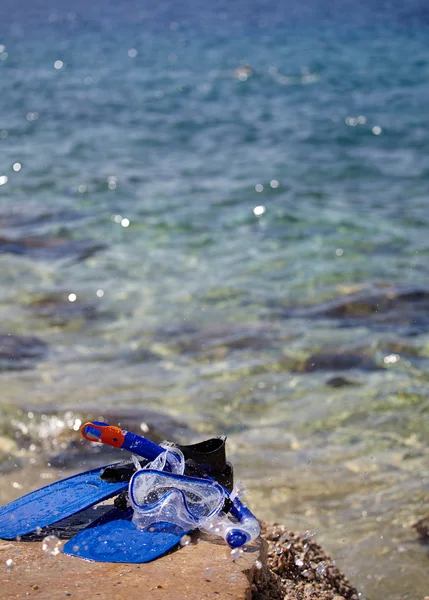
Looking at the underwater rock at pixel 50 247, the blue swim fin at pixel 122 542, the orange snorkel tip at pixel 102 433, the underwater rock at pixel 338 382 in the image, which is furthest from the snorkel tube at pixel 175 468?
the underwater rock at pixel 50 247

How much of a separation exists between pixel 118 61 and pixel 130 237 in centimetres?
1339

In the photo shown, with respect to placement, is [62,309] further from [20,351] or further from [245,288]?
[245,288]

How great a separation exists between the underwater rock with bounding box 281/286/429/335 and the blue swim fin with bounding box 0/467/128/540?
3.50m

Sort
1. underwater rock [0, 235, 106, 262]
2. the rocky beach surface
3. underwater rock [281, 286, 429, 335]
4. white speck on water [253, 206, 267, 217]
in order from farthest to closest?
white speck on water [253, 206, 267, 217] < underwater rock [0, 235, 106, 262] < underwater rock [281, 286, 429, 335] < the rocky beach surface

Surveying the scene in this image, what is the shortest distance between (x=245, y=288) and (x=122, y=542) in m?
4.41

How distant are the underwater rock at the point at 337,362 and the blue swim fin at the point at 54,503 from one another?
2.67m

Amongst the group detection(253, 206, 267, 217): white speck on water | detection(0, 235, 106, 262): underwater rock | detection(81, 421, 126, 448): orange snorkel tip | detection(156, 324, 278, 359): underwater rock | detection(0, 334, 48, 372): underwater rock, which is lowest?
detection(253, 206, 267, 217): white speck on water

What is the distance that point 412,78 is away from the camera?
1730 centimetres

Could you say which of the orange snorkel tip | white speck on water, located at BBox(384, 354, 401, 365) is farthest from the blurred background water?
the orange snorkel tip

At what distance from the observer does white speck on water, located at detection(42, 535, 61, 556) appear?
261cm

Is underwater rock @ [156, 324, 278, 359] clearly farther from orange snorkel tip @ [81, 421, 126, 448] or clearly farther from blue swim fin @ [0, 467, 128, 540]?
orange snorkel tip @ [81, 421, 126, 448]

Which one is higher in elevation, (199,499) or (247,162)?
(199,499)

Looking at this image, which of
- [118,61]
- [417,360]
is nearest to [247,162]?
[417,360]

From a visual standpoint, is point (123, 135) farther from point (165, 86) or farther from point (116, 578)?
point (116, 578)
